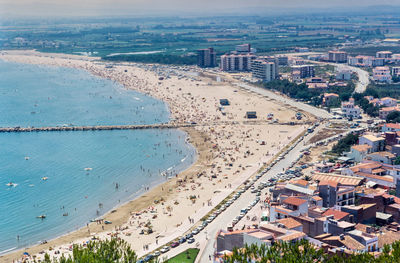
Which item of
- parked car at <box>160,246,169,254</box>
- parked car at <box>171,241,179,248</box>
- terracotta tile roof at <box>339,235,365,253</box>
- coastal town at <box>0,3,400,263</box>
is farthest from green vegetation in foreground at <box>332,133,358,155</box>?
parked car at <box>160,246,169,254</box>

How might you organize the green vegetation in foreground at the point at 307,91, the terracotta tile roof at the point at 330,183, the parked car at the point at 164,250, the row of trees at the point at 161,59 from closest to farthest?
the parked car at the point at 164,250 < the terracotta tile roof at the point at 330,183 < the green vegetation in foreground at the point at 307,91 < the row of trees at the point at 161,59

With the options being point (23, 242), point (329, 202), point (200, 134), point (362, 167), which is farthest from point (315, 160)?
point (23, 242)

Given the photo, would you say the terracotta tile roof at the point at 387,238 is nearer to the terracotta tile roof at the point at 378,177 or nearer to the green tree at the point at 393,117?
the terracotta tile roof at the point at 378,177

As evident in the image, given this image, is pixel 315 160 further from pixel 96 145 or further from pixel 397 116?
pixel 96 145

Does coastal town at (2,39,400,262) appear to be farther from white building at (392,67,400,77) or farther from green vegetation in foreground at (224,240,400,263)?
white building at (392,67,400,77)

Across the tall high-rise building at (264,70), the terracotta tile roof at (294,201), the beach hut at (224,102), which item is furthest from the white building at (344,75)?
the terracotta tile roof at (294,201)

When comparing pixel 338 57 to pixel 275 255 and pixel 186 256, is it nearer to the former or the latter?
pixel 186 256
